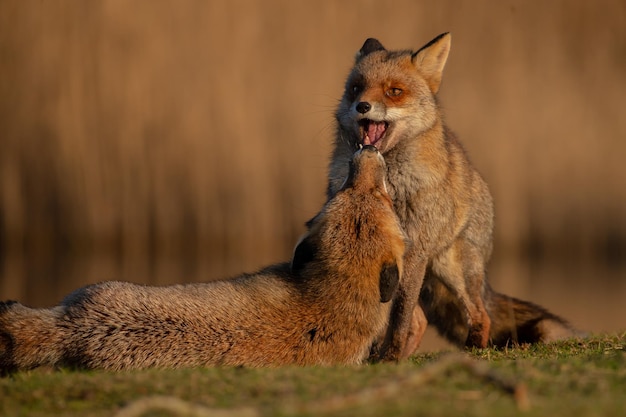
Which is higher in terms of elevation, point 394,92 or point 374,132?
point 394,92

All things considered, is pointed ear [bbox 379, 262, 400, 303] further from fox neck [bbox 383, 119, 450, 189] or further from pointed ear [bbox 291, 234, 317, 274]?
fox neck [bbox 383, 119, 450, 189]

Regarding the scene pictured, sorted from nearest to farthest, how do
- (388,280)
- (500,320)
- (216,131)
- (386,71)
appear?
1. (388,280)
2. (386,71)
3. (500,320)
4. (216,131)

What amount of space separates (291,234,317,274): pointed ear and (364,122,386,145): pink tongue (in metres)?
1.97

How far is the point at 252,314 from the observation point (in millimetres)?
6840

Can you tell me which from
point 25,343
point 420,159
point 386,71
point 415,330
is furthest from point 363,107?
point 25,343

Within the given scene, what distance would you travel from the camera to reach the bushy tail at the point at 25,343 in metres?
6.53

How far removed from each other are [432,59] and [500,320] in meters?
3.05

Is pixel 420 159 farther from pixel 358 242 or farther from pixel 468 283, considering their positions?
pixel 358 242

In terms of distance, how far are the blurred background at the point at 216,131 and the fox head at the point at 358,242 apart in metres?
12.4

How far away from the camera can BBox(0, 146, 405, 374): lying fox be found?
21.6 ft

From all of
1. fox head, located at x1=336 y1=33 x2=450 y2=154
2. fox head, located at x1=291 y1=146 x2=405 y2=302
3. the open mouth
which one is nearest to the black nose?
Result: fox head, located at x1=336 y1=33 x2=450 y2=154

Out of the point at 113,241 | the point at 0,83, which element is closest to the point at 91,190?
the point at 113,241

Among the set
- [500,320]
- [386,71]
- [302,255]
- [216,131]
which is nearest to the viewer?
[302,255]

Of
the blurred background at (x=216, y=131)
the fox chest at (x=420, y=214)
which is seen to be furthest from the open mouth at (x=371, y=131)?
the blurred background at (x=216, y=131)
